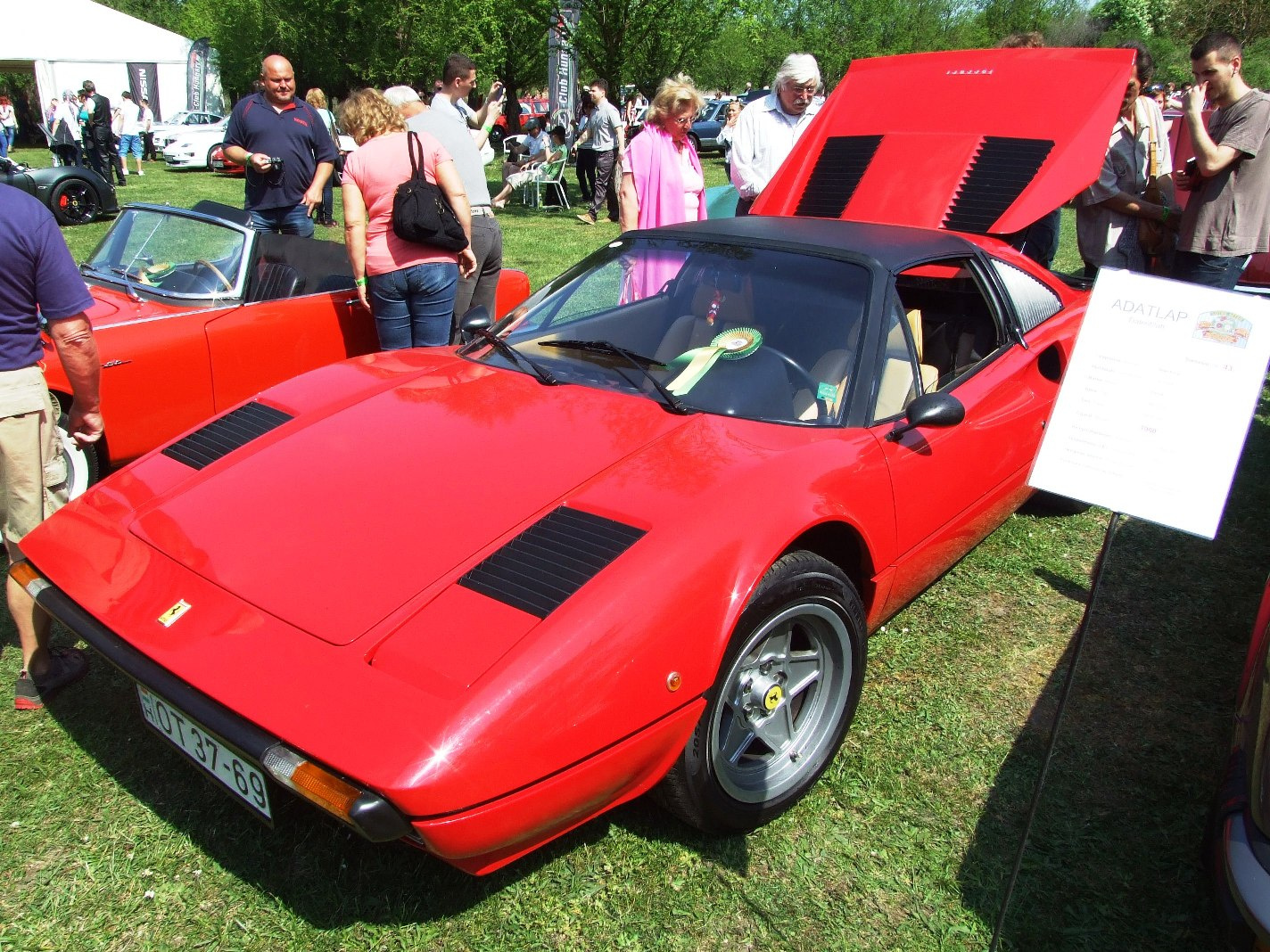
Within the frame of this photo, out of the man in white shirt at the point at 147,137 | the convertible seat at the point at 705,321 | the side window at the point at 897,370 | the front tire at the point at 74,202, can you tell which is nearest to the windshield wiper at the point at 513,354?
the convertible seat at the point at 705,321

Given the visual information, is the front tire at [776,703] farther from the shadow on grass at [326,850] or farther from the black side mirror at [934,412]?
the black side mirror at [934,412]

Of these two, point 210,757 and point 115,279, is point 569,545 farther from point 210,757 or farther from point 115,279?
point 115,279

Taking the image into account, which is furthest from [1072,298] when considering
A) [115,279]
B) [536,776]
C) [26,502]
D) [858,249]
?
[115,279]

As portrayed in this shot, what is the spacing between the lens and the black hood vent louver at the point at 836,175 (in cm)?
441

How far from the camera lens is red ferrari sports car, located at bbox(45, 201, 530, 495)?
12.9 feet

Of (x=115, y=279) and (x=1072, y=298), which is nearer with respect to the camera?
(x=1072, y=298)

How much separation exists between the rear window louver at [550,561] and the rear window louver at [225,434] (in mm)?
1051

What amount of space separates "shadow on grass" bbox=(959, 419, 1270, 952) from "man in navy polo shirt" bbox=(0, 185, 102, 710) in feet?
8.80

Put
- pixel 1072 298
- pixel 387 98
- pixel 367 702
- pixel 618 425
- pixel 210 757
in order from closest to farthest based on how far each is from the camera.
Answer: pixel 367 702 < pixel 210 757 < pixel 618 425 < pixel 1072 298 < pixel 387 98

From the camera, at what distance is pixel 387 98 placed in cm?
443

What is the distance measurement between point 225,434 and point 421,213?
1757 millimetres

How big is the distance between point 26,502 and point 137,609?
941 millimetres

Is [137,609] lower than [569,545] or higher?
lower

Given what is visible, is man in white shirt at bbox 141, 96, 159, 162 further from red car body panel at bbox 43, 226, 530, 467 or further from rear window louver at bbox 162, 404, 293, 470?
rear window louver at bbox 162, 404, 293, 470
